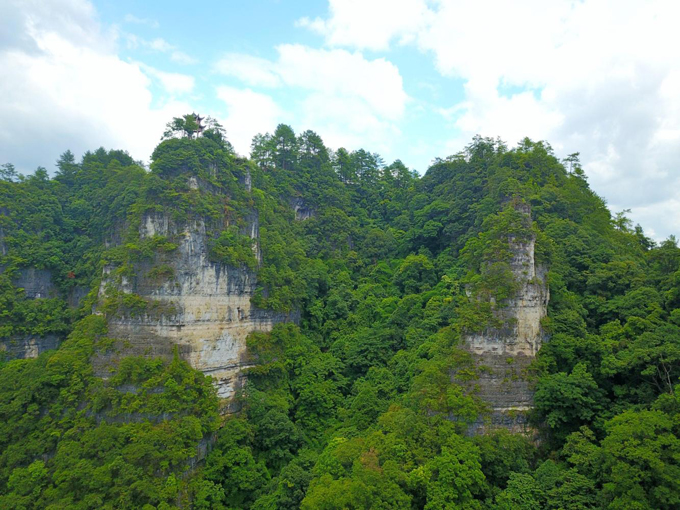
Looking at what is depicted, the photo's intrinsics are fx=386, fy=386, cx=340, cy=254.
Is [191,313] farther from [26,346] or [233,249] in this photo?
[26,346]

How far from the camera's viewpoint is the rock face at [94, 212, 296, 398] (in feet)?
87.6

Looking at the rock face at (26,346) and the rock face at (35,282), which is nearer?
the rock face at (26,346)

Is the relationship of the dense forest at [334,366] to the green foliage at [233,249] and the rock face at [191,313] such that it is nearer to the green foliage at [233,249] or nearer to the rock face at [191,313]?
the green foliage at [233,249]

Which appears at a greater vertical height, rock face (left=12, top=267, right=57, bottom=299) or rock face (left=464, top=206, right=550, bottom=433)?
rock face (left=12, top=267, right=57, bottom=299)

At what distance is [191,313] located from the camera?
92.4 feet

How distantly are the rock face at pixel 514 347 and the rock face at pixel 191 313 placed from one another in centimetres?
1743

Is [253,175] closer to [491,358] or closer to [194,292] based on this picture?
[194,292]

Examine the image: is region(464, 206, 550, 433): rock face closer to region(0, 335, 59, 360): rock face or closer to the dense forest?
the dense forest

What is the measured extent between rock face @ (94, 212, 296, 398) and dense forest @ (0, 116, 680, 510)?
2.15ft

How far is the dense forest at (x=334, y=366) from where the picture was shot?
19.4 metres

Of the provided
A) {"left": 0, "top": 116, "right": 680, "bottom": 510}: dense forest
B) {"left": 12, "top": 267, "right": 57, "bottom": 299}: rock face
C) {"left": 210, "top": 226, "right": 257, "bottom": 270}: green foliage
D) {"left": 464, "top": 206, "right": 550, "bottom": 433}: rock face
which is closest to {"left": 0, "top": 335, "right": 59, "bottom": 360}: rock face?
{"left": 0, "top": 116, "right": 680, "bottom": 510}: dense forest

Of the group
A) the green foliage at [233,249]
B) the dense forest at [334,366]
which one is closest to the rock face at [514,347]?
the dense forest at [334,366]

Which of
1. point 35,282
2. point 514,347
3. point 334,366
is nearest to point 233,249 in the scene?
point 334,366

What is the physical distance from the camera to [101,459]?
21.8 meters
